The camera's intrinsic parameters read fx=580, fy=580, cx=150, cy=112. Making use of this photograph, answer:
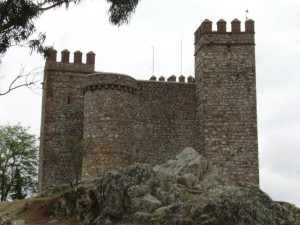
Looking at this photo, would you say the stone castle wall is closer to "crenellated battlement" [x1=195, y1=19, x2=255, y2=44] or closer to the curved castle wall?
the curved castle wall

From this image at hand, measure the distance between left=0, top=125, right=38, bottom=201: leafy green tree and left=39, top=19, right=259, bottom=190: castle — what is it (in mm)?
12095

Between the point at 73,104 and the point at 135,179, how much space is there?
11859mm

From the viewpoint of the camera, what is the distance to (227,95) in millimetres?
31844

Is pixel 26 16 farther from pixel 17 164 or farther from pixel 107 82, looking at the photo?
pixel 17 164

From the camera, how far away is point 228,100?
31.8 m

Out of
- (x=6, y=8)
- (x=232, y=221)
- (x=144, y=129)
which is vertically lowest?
(x=232, y=221)

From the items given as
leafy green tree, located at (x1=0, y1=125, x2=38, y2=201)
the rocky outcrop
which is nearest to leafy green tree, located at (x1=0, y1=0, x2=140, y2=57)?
the rocky outcrop

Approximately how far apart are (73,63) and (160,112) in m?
5.81

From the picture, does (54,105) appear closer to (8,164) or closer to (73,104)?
(73,104)

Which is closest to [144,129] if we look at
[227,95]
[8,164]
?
[227,95]

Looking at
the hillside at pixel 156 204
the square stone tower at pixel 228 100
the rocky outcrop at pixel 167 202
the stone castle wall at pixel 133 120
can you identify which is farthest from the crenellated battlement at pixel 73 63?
the rocky outcrop at pixel 167 202

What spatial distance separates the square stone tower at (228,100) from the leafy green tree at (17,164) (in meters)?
17.7

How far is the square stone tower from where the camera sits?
31.1 meters

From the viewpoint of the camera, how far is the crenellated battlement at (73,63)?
33.0m
